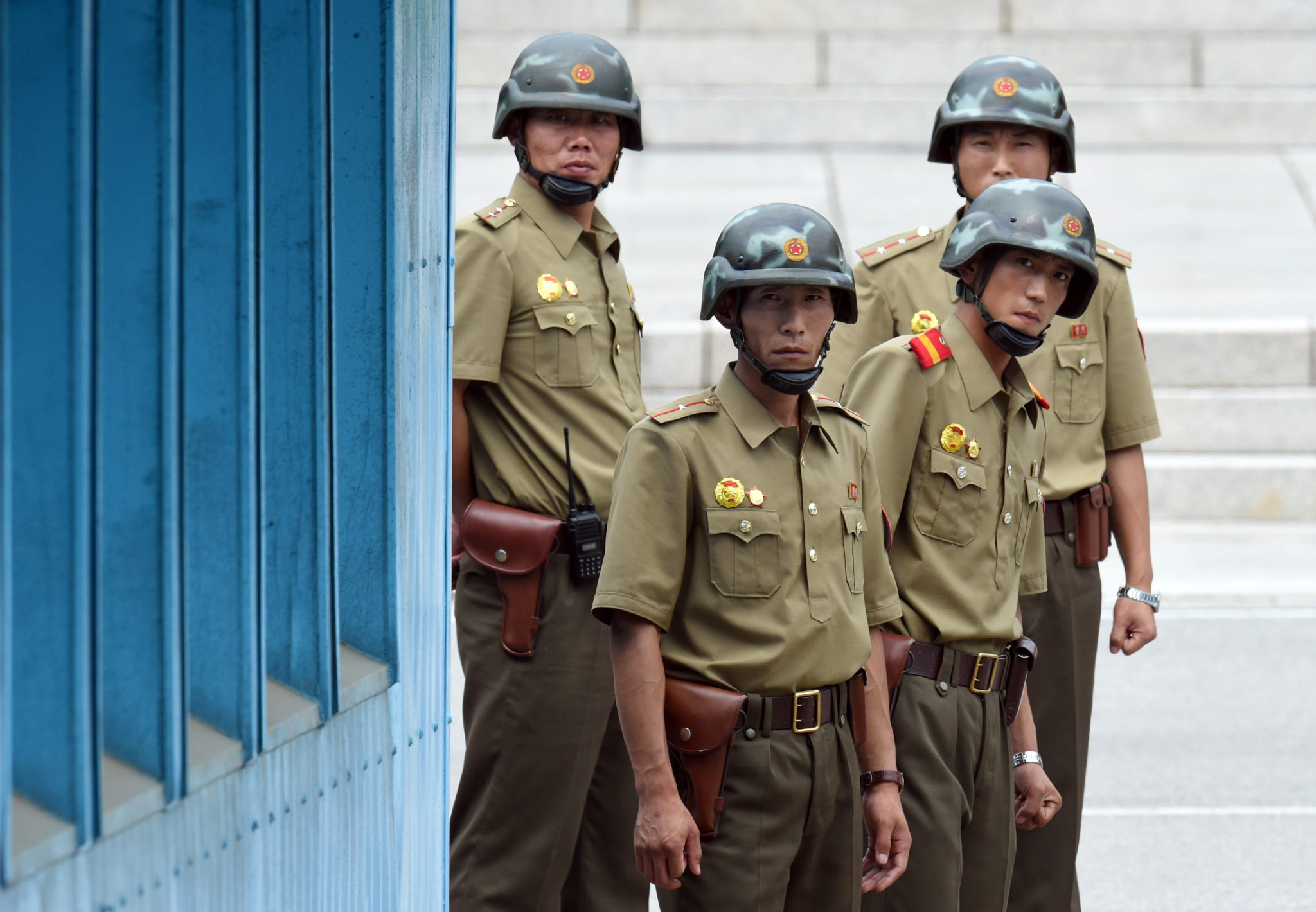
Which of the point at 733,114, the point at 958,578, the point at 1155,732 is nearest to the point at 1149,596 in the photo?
the point at 958,578

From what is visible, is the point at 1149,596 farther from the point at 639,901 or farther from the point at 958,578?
the point at 639,901

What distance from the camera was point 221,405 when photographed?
7.55ft

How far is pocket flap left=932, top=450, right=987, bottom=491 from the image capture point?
12.2 ft

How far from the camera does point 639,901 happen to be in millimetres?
4324

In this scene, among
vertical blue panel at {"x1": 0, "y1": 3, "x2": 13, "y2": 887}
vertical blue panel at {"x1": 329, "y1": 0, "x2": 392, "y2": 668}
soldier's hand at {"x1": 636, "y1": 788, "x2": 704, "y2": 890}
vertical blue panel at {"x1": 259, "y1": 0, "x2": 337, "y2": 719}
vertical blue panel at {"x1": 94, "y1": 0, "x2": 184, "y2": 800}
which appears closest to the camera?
vertical blue panel at {"x1": 0, "y1": 3, "x2": 13, "y2": 887}

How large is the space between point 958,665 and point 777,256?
1001mm

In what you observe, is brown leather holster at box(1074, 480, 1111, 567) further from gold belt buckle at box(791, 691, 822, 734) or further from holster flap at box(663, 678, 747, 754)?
holster flap at box(663, 678, 747, 754)

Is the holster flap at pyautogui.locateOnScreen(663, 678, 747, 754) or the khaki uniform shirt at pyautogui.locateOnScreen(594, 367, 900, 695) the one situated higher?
the khaki uniform shirt at pyautogui.locateOnScreen(594, 367, 900, 695)

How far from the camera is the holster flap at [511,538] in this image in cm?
407

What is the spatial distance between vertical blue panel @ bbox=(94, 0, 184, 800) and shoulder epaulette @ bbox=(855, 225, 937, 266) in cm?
283

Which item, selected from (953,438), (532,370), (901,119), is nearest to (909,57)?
(901,119)

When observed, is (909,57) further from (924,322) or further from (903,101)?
(924,322)

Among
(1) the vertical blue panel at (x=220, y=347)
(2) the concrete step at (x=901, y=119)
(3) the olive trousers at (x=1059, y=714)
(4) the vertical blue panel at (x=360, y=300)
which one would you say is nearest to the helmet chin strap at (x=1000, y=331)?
(3) the olive trousers at (x=1059, y=714)

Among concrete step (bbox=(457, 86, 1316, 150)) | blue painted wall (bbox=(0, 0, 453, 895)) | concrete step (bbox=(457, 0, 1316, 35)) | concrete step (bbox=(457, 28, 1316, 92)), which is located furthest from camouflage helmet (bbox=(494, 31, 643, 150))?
concrete step (bbox=(457, 0, 1316, 35))
